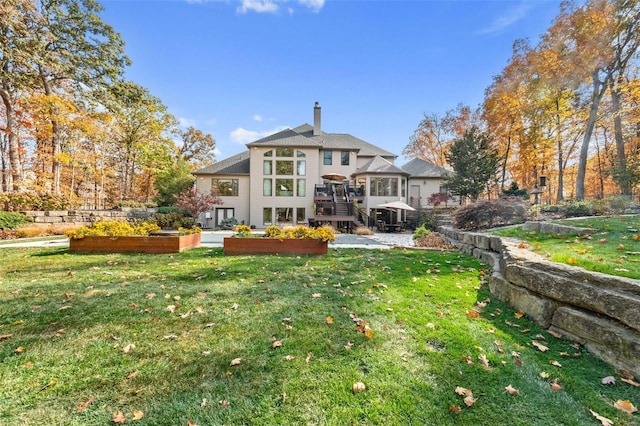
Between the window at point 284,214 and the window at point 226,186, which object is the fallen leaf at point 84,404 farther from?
the window at point 226,186

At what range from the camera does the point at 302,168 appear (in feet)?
72.2

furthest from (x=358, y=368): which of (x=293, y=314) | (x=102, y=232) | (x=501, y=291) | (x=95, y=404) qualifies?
(x=102, y=232)

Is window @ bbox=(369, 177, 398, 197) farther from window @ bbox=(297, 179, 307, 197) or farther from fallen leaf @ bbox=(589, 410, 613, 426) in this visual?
fallen leaf @ bbox=(589, 410, 613, 426)

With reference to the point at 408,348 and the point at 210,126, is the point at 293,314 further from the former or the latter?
the point at 210,126

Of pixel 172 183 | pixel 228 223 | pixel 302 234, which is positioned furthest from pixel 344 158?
pixel 302 234

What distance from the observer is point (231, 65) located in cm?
1431

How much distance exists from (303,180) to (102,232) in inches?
603

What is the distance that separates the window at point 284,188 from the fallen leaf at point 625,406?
20.7 meters

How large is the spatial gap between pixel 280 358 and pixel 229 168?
21879 mm

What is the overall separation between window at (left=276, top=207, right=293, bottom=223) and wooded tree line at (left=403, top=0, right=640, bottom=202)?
1465 cm

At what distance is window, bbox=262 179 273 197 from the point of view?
2182cm

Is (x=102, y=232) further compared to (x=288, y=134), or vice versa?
(x=288, y=134)

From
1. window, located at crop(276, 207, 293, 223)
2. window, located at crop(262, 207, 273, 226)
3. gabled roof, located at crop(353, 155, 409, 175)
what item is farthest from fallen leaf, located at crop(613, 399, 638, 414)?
window, located at crop(262, 207, 273, 226)

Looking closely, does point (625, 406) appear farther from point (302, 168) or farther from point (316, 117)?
point (316, 117)
